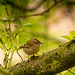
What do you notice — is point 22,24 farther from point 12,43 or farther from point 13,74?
point 13,74

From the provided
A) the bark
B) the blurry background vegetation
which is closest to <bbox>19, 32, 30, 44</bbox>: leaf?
the blurry background vegetation

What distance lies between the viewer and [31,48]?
2.68 feet

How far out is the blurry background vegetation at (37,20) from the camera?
81 centimetres

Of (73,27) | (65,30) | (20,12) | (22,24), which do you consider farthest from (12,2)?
(73,27)

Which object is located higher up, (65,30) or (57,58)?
(57,58)

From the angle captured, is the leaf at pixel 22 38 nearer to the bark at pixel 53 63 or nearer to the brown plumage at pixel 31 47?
the brown plumage at pixel 31 47

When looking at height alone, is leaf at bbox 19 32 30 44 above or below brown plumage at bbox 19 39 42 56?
above

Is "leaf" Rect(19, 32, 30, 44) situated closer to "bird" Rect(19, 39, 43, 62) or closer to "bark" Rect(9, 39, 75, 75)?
"bird" Rect(19, 39, 43, 62)

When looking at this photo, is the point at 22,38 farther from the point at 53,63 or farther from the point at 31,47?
the point at 53,63

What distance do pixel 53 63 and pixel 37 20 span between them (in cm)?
105

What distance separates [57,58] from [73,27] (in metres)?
2.47

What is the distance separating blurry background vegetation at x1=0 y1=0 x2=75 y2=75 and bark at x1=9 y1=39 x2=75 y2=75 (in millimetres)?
88

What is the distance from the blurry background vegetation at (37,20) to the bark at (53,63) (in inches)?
3.5

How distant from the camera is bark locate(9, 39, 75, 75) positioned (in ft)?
2.08
